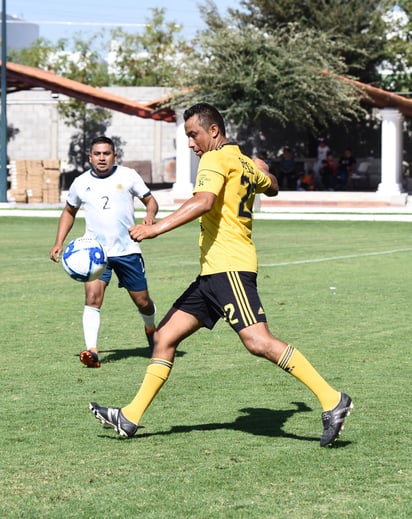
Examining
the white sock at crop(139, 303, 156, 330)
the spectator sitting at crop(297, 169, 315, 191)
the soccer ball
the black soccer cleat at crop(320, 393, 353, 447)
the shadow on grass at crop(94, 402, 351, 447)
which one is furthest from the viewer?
the spectator sitting at crop(297, 169, 315, 191)

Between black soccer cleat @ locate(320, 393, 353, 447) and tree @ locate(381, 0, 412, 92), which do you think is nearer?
black soccer cleat @ locate(320, 393, 353, 447)

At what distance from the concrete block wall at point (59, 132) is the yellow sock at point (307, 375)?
1915 inches

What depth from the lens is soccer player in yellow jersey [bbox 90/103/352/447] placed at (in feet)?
24.0

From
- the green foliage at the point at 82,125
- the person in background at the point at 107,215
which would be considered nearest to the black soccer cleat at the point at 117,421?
the person in background at the point at 107,215

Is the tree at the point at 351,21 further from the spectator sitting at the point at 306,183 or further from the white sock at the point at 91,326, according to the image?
the white sock at the point at 91,326

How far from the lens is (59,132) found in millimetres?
57094

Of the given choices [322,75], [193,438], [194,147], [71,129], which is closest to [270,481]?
[193,438]

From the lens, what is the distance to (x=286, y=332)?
1252cm

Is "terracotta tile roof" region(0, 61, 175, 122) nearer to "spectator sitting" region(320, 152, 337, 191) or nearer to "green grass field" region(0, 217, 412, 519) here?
"spectator sitting" region(320, 152, 337, 191)

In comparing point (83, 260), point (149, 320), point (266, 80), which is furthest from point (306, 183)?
point (83, 260)

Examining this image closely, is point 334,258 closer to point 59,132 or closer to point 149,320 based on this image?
point 149,320

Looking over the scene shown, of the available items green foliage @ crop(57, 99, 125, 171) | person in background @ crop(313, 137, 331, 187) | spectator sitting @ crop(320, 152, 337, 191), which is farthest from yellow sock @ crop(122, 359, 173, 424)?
green foliage @ crop(57, 99, 125, 171)

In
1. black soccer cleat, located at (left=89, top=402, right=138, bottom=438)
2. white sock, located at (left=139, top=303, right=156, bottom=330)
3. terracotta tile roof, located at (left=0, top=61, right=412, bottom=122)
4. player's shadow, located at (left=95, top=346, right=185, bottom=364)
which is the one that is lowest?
player's shadow, located at (left=95, top=346, right=185, bottom=364)

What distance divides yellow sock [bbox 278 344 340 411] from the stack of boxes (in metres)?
38.4
